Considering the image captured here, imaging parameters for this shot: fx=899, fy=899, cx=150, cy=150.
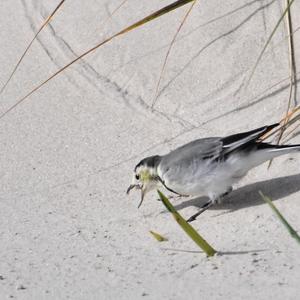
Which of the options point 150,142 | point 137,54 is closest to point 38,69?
point 137,54

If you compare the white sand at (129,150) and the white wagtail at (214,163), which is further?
the white wagtail at (214,163)

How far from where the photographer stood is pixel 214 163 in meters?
5.86

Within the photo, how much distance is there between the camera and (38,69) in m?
8.12

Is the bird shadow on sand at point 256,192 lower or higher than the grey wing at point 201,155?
lower

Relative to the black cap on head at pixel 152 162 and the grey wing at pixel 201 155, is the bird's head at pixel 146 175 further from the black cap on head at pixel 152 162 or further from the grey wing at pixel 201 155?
the grey wing at pixel 201 155

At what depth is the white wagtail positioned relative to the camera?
5.78 metres

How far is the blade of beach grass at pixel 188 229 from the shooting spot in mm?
4484

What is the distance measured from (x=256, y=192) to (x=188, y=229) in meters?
1.63

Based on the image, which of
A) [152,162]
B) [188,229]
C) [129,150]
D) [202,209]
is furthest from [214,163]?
[188,229]

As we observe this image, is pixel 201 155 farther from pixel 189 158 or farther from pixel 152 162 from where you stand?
pixel 152 162

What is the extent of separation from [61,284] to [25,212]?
4.40 feet

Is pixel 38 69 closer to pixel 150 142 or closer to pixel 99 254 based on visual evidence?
pixel 150 142

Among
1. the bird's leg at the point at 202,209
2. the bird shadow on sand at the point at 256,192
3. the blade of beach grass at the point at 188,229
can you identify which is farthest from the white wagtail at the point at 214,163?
the blade of beach grass at the point at 188,229

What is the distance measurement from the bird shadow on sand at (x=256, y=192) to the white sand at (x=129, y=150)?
2 cm
